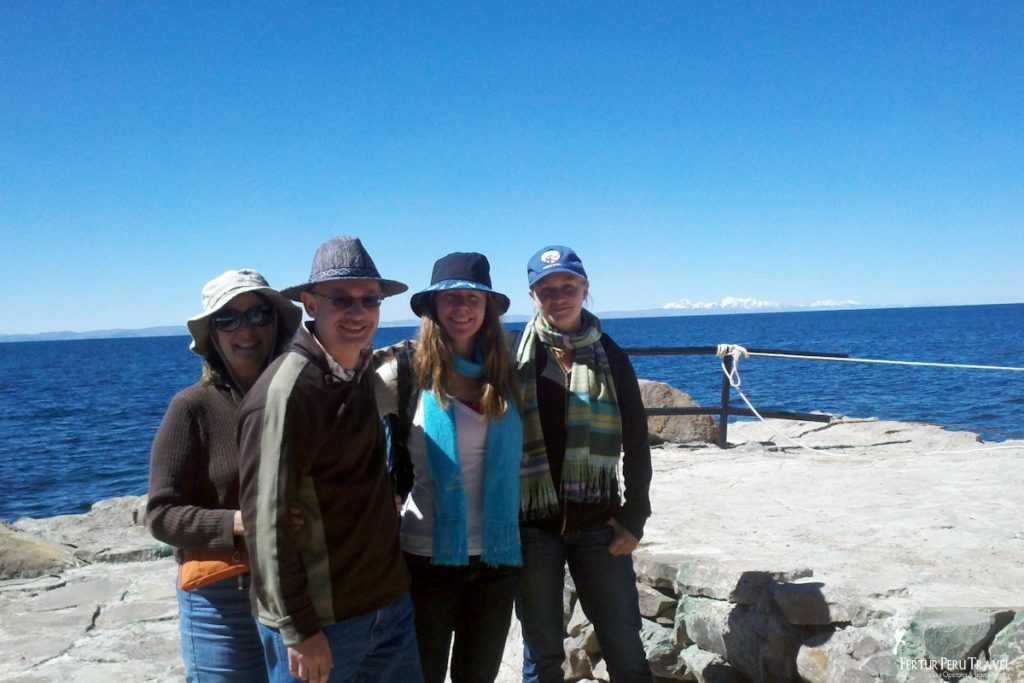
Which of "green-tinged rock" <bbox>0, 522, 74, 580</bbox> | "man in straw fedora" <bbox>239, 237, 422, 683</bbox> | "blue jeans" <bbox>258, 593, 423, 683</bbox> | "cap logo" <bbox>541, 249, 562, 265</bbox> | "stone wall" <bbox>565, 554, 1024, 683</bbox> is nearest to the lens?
"man in straw fedora" <bbox>239, 237, 422, 683</bbox>

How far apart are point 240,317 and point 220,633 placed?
2.97ft

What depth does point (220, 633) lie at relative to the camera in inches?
86.7

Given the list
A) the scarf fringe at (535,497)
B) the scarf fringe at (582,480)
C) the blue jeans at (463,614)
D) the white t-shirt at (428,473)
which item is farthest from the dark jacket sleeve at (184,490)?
the scarf fringe at (582,480)

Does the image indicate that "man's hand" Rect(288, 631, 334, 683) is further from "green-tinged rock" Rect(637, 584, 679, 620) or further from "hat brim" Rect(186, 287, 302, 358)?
"green-tinged rock" Rect(637, 584, 679, 620)

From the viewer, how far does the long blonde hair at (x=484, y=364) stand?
252cm

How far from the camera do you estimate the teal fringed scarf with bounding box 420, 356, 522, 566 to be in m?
A: 2.47

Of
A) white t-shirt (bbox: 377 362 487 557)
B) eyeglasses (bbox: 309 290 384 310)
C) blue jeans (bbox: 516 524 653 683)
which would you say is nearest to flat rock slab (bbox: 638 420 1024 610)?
blue jeans (bbox: 516 524 653 683)

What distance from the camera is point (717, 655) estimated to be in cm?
351

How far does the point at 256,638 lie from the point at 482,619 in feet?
2.41

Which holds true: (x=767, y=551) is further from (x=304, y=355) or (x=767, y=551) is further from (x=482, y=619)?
(x=304, y=355)

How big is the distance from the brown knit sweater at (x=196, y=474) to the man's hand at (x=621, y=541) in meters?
1.31

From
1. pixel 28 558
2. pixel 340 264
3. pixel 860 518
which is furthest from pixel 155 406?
pixel 340 264

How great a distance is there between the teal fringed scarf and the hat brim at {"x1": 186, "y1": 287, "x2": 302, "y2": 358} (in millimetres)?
471

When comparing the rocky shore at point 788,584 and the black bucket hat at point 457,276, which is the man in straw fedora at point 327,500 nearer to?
the black bucket hat at point 457,276
